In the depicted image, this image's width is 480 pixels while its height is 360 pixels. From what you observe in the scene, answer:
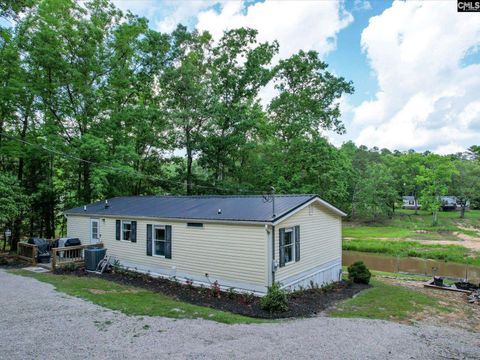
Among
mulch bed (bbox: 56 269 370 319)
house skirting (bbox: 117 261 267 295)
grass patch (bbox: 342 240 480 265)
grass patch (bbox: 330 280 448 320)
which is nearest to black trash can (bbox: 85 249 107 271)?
mulch bed (bbox: 56 269 370 319)

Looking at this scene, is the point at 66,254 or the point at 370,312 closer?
the point at 370,312

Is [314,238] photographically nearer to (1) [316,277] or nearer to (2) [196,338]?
(1) [316,277]

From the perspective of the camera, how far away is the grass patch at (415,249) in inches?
930

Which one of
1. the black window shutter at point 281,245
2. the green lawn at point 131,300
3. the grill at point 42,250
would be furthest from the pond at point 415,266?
the grill at point 42,250

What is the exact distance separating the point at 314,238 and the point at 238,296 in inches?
157

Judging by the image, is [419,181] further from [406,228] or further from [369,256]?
[369,256]

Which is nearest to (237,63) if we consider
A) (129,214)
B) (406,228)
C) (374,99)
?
(374,99)

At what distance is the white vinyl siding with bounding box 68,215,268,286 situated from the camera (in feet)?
32.1

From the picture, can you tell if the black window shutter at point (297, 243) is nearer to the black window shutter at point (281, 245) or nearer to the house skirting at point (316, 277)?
the house skirting at point (316, 277)

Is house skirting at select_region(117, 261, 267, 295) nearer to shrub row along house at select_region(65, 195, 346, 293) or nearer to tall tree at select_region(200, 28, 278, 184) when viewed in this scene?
shrub row along house at select_region(65, 195, 346, 293)

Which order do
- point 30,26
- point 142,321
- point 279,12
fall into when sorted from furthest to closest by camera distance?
point 30,26 → point 279,12 → point 142,321

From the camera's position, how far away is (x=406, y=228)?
4047 cm

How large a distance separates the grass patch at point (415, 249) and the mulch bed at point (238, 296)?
14.7 m

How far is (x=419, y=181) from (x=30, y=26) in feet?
146
